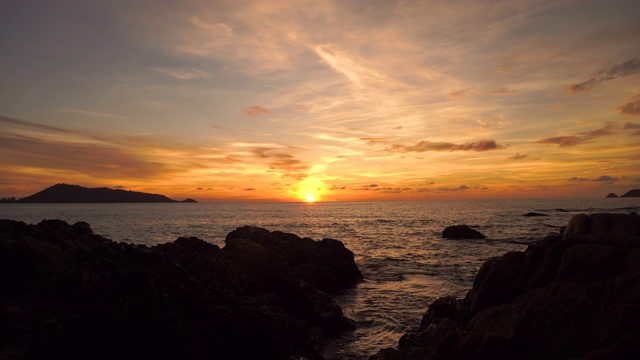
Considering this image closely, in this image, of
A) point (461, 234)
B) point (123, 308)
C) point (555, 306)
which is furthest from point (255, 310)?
point (461, 234)

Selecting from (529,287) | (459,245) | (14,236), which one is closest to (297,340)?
(529,287)

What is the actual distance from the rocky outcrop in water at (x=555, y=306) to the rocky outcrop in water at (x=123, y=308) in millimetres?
3932

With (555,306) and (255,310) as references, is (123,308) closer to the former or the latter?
(255,310)

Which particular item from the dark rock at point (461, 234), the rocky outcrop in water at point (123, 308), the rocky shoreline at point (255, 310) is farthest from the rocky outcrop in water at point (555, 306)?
the dark rock at point (461, 234)

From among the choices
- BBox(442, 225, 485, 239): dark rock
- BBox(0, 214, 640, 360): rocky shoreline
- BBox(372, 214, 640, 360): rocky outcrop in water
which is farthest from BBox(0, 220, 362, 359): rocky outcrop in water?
BBox(442, 225, 485, 239): dark rock

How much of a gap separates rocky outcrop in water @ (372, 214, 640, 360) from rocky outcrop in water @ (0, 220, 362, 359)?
393 centimetres

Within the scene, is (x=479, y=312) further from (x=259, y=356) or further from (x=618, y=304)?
(x=259, y=356)

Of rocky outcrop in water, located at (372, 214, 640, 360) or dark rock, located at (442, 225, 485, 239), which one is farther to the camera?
dark rock, located at (442, 225, 485, 239)

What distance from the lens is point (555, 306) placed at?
791 cm

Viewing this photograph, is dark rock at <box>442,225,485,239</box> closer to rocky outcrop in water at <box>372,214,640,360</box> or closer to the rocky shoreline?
the rocky shoreline

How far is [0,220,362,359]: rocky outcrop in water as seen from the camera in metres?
8.27

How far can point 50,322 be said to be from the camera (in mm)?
8328

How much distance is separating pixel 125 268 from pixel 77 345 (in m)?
2.81

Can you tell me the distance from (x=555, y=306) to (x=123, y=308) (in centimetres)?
1001
